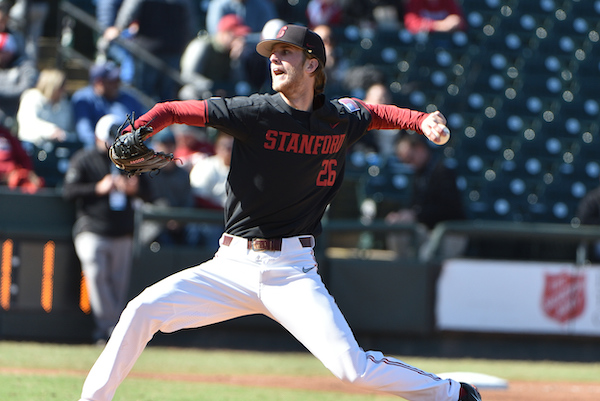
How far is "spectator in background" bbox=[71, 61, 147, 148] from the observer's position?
8508mm

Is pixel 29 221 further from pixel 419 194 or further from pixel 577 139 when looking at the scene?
pixel 577 139

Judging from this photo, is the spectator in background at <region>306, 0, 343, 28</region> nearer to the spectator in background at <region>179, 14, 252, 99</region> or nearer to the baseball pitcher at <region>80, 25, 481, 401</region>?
the spectator in background at <region>179, 14, 252, 99</region>

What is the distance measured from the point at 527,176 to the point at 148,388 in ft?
24.0

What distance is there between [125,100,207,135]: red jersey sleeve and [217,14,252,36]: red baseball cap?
21.0ft

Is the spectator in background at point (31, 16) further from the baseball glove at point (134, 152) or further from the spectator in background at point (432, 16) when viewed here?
the baseball glove at point (134, 152)

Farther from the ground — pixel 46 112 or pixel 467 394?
pixel 46 112

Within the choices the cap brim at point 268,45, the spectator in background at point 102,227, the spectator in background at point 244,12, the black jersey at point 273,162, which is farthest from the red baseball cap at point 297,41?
the spectator in background at point 244,12

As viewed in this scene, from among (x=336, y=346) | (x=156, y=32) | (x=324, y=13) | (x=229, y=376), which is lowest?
(x=229, y=376)

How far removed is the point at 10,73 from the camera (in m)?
8.97

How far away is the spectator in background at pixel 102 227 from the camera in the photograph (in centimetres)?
750

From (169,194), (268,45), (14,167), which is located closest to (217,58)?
(169,194)

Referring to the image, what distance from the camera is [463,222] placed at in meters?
8.87

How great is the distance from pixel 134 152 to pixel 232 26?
6.71 meters

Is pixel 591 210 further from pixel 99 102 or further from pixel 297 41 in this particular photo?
pixel 297 41
